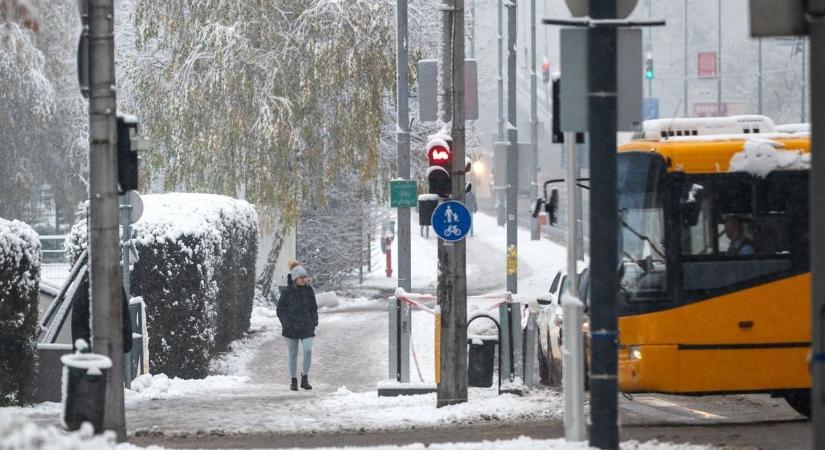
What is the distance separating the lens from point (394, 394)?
17359mm

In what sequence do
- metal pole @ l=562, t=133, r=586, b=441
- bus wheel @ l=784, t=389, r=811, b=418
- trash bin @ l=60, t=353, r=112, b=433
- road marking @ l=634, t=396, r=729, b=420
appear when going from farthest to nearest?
road marking @ l=634, t=396, r=729, b=420 → bus wheel @ l=784, t=389, r=811, b=418 → trash bin @ l=60, t=353, r=112, b=433 → metal pole @ l=562, t=133, r=586, b=441

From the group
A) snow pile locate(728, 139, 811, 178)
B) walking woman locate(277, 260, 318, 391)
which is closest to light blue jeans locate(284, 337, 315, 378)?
walking woman locate(277, 260, 318, 391)

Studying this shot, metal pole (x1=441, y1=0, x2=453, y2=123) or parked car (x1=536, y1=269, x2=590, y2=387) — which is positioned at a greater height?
metal pole (x1=441, y1=0, x2=453, y2=123)

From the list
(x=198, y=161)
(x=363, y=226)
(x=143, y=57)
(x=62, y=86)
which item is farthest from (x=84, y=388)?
(x=62, y=86)

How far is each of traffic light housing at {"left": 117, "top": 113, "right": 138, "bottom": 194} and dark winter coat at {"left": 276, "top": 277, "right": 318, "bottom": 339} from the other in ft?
28.7

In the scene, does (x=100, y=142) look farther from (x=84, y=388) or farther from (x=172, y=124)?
(x=172, y=124)

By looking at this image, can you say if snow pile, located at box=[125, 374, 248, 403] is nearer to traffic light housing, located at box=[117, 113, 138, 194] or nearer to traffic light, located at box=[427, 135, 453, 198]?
A: traffic light, located at box=[427, 135, 453, 198]

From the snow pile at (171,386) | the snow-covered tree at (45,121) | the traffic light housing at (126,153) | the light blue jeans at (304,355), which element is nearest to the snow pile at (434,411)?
the snow pile at (171,386)

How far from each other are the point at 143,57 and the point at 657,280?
73.9 feet

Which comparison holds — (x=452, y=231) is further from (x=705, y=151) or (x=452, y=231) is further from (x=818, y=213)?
(x=818, y=213)

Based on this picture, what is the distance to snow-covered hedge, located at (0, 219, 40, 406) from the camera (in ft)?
47.6

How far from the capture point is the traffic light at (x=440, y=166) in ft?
49.2

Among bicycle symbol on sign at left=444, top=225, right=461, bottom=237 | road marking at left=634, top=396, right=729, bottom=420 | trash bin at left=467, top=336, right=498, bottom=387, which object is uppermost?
bicycle symbol on sign at left=444, top=225, right=461, bottom=237

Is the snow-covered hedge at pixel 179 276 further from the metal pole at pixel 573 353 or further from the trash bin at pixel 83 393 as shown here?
the metal pole at pixel 573 353
